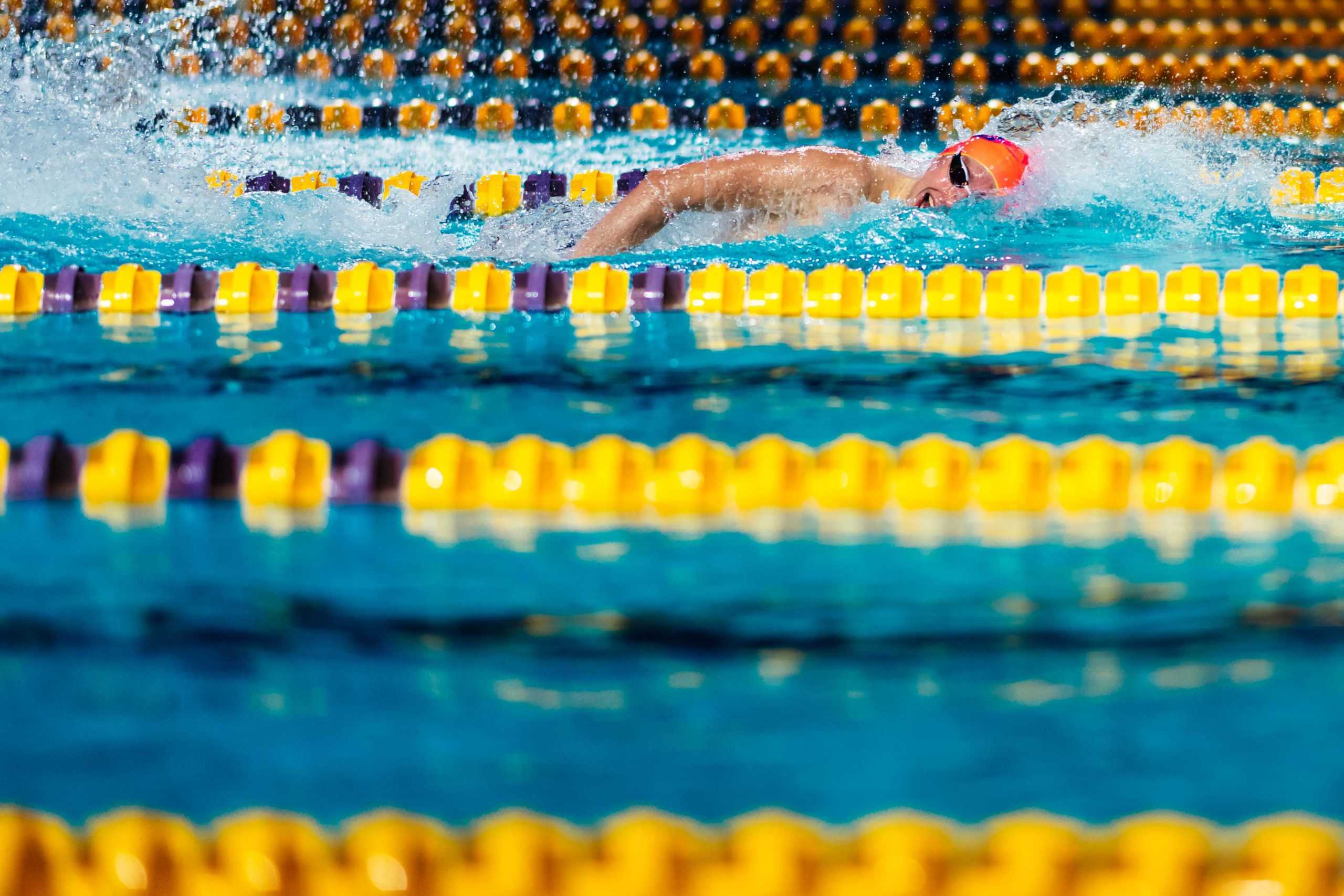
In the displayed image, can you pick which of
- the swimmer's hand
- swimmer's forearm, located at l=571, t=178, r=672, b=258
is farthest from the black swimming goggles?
swimmer's forearm, located at l=571, t=178, r=672, b=258

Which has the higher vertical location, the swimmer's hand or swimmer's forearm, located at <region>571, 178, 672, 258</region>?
the swimmer's hand

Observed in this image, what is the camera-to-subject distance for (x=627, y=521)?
245cm

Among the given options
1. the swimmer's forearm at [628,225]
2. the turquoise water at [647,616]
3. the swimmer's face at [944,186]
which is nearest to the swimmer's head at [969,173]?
the swimmer's face at [944,186]

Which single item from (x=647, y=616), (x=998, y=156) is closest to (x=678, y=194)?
(x=998, y=156)

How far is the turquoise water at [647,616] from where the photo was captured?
1662mm

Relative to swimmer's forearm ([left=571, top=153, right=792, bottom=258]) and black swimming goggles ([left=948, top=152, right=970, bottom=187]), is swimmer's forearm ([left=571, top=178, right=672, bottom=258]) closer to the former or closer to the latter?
swimmer's forearm ([left=571, top=153, right=792, bottom=258])

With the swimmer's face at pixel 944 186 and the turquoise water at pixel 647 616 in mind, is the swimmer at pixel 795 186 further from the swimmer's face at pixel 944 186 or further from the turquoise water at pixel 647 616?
the turquoise water at pixel 647 616

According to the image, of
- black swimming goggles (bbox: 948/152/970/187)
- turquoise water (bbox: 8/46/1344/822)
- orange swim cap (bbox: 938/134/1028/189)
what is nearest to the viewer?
turquoise water (bbox: 8/46/1344/822)

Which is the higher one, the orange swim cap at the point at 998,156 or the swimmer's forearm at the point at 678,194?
the orange swim cap at the point at 998,156

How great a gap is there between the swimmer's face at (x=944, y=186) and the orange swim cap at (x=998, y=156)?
4 cm

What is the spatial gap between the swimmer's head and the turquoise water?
0.94 metres

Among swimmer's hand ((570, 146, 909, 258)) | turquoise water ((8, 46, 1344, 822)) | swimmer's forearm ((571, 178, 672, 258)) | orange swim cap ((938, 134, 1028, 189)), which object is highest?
orange swim cap ((938, 134, 1028, 189))

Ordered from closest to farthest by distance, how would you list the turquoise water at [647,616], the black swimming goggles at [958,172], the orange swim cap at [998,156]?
the turquoise water at [647,616] → the black swimming goggles at [958,172] → the orange swim cap at [998,156]

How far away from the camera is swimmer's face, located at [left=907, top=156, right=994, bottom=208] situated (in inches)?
177
